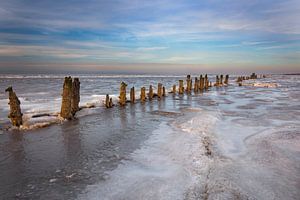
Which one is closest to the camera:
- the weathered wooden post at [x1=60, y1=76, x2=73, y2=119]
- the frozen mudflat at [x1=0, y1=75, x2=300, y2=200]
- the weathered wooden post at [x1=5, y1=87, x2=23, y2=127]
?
the frozen mudflat at [x1=0, y1=75, x2=300, y2=200]

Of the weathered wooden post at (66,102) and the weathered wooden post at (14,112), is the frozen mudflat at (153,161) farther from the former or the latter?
the weathered wooden post at (66,102)

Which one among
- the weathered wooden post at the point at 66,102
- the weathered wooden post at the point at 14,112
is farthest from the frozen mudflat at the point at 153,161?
the weathered wooden post at the point at 66,102

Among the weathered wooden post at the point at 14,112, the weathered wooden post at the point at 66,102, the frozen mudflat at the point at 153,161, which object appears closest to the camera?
the frozen mudflat at the point at 153,161

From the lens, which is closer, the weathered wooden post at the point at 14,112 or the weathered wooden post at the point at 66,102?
the weathered wooden post at the point at 14,112

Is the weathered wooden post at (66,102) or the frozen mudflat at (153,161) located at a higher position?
the weathered wooden post at (66,102)

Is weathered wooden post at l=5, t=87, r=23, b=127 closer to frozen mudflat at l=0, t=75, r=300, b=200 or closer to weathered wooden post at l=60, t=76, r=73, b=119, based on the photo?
frozen mudflat at l=0, t=75, r=300, b=200

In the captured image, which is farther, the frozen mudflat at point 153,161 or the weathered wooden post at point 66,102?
the weathered wooden post at point 66,102

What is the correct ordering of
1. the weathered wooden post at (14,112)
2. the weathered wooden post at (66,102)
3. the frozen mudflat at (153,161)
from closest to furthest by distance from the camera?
1. the frozen mudflat at (153,161)
2. the weathered wooden post at (14,112)
3. the weathered wooden post at (66,102)

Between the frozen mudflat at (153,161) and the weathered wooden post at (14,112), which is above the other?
the weathered wooden post at (14,112)

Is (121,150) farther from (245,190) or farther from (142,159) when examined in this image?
(245,190)

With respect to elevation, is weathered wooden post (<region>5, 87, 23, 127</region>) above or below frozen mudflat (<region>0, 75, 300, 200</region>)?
above

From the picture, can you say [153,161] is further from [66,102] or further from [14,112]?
[66,102]

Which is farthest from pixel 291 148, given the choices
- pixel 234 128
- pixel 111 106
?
pixel 111 106

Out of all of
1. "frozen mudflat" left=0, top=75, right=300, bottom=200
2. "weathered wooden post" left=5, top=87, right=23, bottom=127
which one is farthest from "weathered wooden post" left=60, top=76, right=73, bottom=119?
"weathered wooden post" left=5, top=87, right=23, bottom=127
